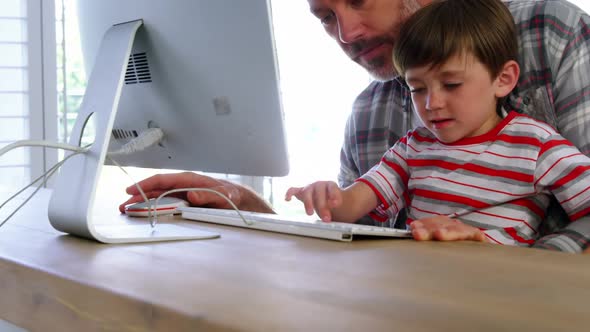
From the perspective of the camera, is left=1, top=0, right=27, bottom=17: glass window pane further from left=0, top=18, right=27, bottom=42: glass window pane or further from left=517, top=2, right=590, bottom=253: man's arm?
left=517, top=2, right=590, bottom=253: man's arm

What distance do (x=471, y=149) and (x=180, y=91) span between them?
54 cm

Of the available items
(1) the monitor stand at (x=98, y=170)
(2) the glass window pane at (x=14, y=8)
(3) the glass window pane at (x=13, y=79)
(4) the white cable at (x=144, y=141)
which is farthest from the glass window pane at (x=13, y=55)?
(1) the monitor stand at (x=98, y=170)

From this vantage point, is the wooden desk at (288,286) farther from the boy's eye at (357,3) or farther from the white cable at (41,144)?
the boy's eye at (357,3)

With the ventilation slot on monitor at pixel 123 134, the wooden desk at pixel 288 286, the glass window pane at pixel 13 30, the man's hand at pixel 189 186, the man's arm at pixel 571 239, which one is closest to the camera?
the wooden desk at pixel 288 286

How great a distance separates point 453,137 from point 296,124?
218 centimetres

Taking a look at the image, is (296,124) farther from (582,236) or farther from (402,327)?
(402,327)

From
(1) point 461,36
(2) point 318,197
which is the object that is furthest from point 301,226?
(1) point 461,36

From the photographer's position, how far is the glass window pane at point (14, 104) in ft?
9.55

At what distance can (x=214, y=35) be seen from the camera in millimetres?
960

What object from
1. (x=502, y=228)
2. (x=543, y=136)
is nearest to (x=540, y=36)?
(x=543, y=136)

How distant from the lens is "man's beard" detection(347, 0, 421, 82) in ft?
4.99

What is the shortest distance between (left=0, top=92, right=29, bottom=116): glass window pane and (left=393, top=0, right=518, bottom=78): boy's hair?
2.18 m

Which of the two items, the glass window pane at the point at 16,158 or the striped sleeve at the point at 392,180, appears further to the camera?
the glass window pane at the point at 16,158

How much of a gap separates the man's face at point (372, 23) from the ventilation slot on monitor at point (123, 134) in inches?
23.0
